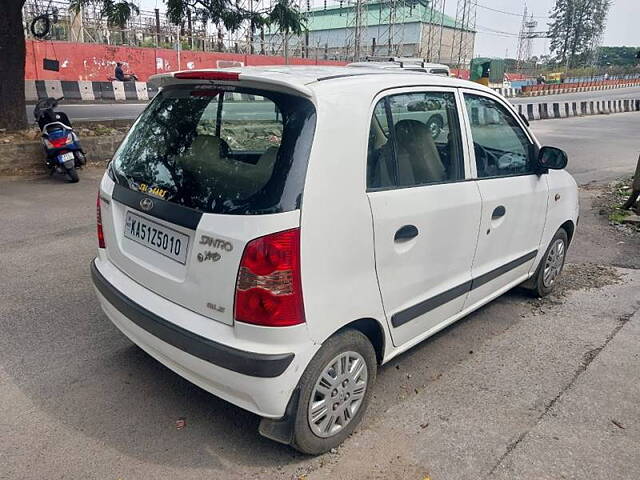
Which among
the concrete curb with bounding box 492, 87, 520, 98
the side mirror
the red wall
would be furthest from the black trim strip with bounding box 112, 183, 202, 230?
the concrete curb with bounding box 492, 87, 520, 98

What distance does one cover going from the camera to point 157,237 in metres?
2.50

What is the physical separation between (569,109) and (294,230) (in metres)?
27.6

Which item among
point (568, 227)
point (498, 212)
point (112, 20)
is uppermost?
point (112, 20)

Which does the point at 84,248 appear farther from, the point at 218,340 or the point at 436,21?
the point at 436,21

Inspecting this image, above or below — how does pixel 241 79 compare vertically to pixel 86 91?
above

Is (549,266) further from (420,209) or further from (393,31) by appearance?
(393,31)

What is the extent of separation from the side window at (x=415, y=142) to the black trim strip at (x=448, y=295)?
0.68 metres

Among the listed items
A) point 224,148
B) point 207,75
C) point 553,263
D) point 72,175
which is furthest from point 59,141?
point 553,263

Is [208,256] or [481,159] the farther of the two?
[481,159]

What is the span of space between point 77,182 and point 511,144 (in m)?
6.58

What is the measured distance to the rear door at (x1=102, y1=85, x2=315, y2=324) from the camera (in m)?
2.16

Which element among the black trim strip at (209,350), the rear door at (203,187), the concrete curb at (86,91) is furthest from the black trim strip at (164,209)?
the concrete curb at (86,91)

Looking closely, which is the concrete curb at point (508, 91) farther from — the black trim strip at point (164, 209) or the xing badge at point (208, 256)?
the xing badge at point (208, 256)

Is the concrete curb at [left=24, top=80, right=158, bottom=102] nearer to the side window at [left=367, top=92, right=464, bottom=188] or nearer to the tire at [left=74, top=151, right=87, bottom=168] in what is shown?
the tire at [left=74, top=151, right=87, bottom=168]
